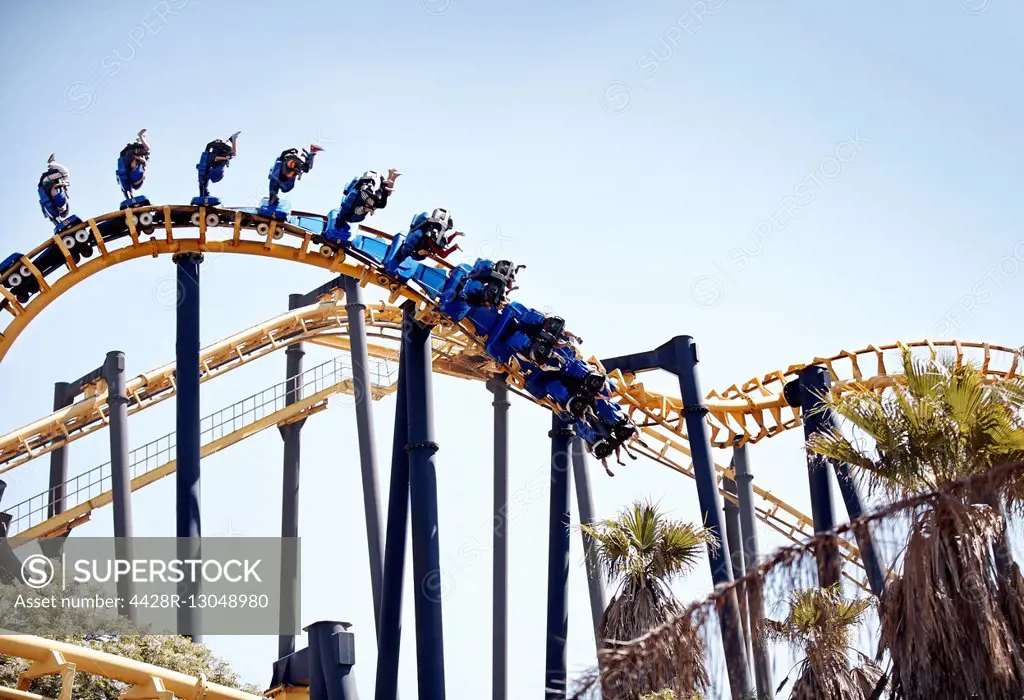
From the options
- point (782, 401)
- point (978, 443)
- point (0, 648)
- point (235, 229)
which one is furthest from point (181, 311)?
point (978, 443)

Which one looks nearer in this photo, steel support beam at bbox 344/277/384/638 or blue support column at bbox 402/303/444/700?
blue support column at bbox 402/303/444/700

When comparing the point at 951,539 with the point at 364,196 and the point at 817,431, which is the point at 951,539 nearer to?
the point at 817,431

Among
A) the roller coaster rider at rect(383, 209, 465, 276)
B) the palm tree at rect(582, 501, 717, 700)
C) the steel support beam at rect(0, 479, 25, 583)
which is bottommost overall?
the palm tree at rect(582, 501, 717, 700)

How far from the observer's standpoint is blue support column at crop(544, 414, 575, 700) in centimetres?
1508

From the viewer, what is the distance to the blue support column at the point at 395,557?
13.5 metres

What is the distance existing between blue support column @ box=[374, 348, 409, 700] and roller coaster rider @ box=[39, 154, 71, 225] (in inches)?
184

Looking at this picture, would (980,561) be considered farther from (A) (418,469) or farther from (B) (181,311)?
(B) (181,311)

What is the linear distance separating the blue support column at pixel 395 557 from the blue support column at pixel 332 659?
2.09 metres

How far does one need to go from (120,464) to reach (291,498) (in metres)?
3.00

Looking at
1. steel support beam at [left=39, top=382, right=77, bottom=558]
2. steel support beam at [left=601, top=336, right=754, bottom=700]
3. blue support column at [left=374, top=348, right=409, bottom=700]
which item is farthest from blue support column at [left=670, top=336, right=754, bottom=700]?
steel support beam at [left=39, top=382, right=77, bottom=558]

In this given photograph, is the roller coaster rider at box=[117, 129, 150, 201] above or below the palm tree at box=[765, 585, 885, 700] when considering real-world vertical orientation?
above

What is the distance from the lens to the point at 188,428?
47.0 feet

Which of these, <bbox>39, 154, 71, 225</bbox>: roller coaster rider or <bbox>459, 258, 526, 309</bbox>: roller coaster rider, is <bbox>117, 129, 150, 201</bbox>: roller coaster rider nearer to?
<bbox>39, 154, 71, 225</bbox>: roller coaster rider

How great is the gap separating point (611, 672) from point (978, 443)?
2834 mm
